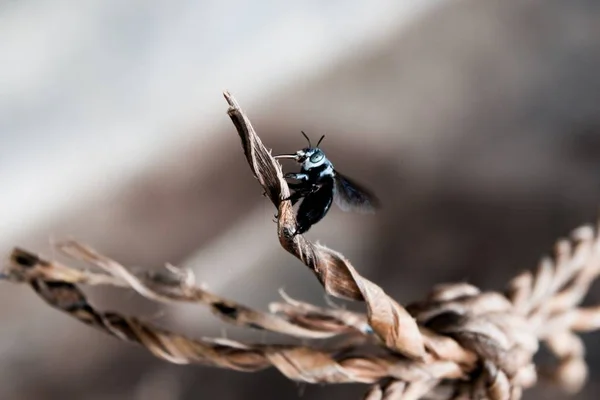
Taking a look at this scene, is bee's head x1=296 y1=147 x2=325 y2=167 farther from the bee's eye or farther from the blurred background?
the blurred background

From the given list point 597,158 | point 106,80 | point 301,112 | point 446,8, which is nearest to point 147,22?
point 106,80

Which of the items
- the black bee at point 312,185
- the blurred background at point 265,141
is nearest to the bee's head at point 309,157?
the black bee at point 312,185

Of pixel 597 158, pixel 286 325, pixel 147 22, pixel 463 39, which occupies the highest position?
pixel 463 39

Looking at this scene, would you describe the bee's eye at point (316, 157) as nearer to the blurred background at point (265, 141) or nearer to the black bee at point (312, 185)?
the black bee at point (312, 185)

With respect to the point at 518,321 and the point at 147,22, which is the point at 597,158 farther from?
the point at 147,22

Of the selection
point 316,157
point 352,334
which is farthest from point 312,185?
point 352,334

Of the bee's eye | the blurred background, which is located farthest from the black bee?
the blurred background

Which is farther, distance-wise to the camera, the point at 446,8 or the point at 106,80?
the point at 446,8
